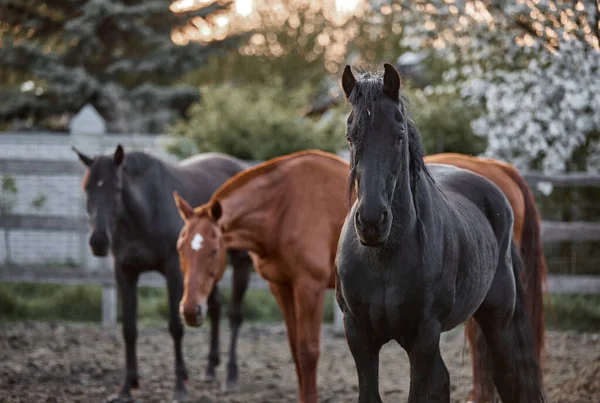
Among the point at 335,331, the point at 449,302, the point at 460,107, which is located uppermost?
the point at 460,107

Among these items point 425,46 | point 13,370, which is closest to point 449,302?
point 13,370

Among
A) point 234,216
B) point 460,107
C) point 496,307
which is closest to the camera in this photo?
point 496,307

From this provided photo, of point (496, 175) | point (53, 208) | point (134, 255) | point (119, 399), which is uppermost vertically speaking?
point (496, 175)

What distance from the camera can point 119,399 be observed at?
218 inches

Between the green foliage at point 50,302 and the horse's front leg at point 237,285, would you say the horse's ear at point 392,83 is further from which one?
the green foliage at point 50,302

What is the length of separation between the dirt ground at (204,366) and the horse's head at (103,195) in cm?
115

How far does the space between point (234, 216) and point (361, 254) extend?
1.98 metres

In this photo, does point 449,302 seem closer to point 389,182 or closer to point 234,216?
point 389,182

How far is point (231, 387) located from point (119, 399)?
0.98 meters

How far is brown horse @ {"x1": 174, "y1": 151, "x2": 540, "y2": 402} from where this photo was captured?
4.67 meters

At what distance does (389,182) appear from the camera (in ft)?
9.45

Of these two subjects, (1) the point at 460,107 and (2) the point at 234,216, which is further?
(1) the point at 460,107

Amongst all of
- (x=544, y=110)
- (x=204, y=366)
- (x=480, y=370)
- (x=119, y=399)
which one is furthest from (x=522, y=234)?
(x=544, y=110)

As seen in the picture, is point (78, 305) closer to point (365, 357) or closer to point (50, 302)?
point (50, 302)
